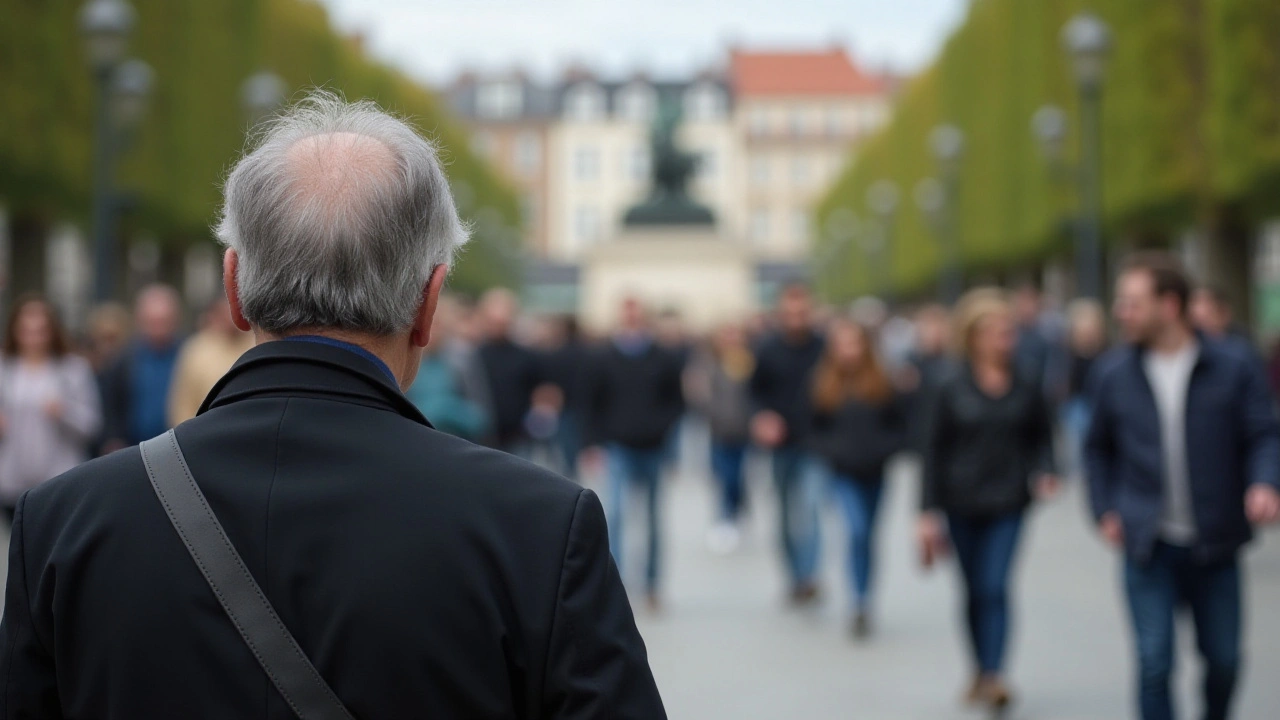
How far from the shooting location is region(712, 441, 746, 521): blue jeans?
12.4 m

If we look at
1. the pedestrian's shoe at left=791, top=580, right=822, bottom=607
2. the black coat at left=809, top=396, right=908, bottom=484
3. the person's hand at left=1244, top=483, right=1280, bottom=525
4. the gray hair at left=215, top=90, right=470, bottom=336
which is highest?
the gray hair at left=215, top=90, right=470, bottom=336

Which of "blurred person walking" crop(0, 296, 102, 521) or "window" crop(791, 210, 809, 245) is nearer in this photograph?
"blurred person walking" crop(0, 296, 102, 521)

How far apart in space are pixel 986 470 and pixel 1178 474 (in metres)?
1.31

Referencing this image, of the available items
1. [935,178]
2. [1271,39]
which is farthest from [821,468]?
[935,178]

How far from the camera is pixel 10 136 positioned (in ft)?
64.8

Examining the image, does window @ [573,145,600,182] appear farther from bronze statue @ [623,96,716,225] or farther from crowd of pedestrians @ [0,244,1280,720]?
crowd of pedestrians @ [0,244,1280,720]

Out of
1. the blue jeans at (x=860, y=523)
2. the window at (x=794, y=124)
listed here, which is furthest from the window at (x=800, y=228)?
the blue jeans at (x=860, y=523)

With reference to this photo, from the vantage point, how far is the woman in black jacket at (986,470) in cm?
654

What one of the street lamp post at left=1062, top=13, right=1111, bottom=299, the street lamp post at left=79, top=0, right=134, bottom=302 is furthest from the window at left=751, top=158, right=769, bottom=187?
the street lamp post at left=79, top=0, right=134, bottom=302

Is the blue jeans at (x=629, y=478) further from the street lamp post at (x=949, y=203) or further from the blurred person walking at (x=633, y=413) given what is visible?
the street lamp post at (x=949, y=203)

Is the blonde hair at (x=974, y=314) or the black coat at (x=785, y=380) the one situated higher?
the blonde hair at (x=974, y=314)

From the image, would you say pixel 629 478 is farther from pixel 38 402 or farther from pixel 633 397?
pixel 38 402

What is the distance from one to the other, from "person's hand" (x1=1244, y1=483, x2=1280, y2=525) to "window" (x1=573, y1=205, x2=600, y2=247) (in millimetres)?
92314

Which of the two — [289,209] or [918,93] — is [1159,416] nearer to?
[289,209]
